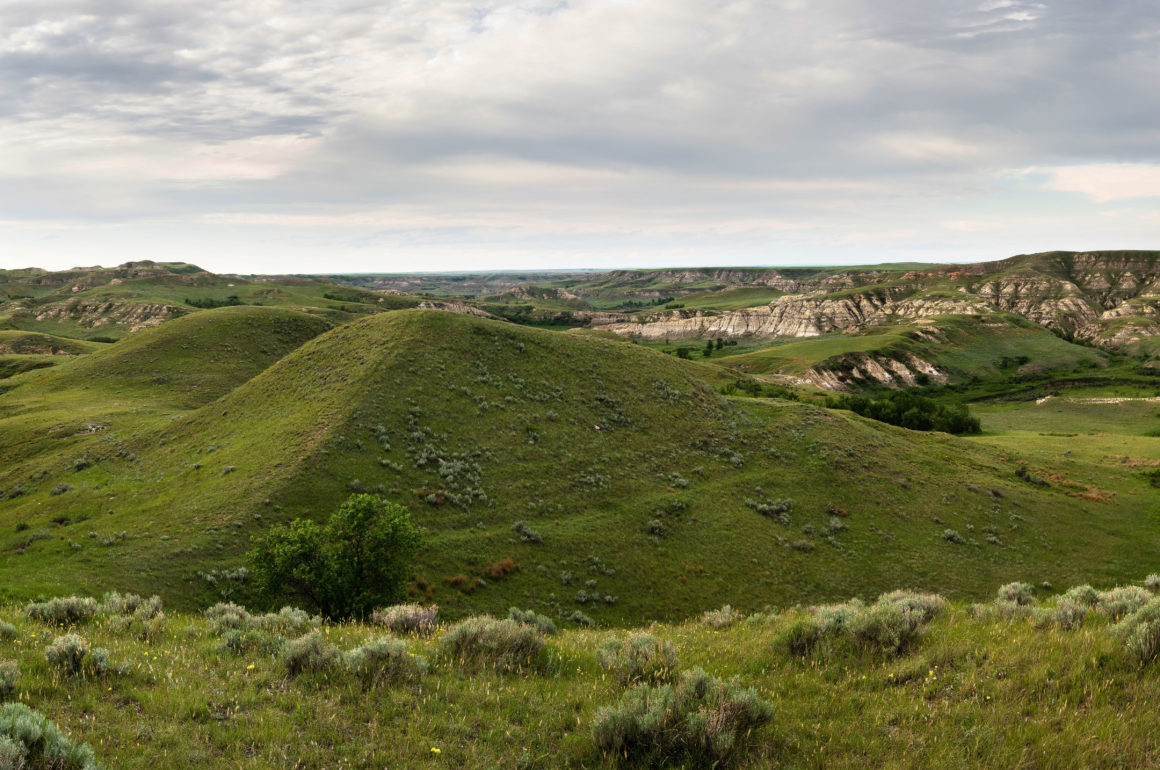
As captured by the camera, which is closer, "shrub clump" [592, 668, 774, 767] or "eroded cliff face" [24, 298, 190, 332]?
"shrub clump" [592, 668, 774, 767]

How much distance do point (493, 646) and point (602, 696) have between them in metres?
2.47

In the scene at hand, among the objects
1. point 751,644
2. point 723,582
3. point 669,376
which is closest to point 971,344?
point 669,376

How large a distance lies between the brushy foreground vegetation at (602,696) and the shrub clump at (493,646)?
0.04 meters

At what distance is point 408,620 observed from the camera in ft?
44.5

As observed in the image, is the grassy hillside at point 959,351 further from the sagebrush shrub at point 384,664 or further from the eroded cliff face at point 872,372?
the sagebrush shrub at point 384,664

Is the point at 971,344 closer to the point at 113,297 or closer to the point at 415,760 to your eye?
the point at 415,760

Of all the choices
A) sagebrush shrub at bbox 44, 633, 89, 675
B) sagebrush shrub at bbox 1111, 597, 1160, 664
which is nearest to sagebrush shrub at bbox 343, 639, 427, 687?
sagebrush shrub at bbox 44, 633, 89, 675

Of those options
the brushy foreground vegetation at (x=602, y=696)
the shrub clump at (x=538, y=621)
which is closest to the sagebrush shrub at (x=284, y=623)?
the brushy foreground vegetation at (x=602, y=696)

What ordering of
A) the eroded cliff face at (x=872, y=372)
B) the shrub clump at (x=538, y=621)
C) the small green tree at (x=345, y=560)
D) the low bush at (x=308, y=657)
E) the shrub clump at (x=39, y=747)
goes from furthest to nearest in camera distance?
1. the eroded cliff face at (x=872, y=372)
2. the small green tree at (x=345, y=560)
3. the shrub clump at (x=538, y=621)
4. the low bush at (x=308, y=657)
5. the shrub clump at (x=39, y=747)

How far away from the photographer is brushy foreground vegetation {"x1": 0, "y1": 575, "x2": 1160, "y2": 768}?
6.90 meters

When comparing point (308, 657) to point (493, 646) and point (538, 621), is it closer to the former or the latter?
point (493, 646)

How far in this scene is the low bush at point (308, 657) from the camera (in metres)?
9.15

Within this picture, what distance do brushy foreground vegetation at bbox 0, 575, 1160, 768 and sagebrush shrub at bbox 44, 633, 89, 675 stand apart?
0.07 ft

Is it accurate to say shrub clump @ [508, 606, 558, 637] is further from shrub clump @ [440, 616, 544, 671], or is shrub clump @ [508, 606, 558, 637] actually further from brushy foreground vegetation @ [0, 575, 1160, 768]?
shrub clump @ [440, 616, 544, 671]
